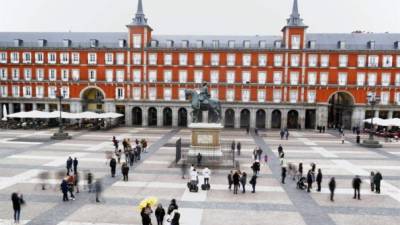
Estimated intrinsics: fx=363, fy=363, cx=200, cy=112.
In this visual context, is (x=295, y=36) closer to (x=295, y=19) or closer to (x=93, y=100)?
(x=295, y=19)

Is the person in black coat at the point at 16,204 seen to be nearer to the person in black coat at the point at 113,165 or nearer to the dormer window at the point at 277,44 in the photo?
the person in black coat at the point at 113,165

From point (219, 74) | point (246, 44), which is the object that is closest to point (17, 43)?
point (219, 74)

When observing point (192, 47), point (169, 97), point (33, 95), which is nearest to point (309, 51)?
point (192, 47)

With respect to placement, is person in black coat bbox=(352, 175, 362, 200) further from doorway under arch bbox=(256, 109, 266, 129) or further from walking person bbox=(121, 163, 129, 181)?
doorway under arch bbox=(256, 109, 266, 129)

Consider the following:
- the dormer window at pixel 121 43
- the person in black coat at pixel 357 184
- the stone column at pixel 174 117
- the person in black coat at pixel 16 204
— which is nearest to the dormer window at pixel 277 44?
the stone column at pixel 174 117

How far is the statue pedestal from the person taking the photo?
2926 centimetres

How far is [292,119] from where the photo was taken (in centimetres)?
6481

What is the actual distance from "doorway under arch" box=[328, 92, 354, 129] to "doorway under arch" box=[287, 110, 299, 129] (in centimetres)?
626

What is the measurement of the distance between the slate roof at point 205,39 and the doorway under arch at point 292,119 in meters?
11.9

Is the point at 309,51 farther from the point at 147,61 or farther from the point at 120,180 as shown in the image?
the point at 120,180

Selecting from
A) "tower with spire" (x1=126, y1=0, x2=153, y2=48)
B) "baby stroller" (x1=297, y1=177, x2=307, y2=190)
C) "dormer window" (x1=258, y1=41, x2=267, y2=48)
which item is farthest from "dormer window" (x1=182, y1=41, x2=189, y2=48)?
"baby stroller" (x1=297, y1=177, x2=307, y2=190)

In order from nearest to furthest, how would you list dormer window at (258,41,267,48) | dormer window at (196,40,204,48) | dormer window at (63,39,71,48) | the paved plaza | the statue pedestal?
the paved plaza → the statue pedestal → dormer window at (258,41,267,48) → dormer window at (196,40,204,48) → dormer window at (63,39,71,48)

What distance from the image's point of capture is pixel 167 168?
2677cm

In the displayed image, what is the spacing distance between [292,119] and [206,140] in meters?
38.7
